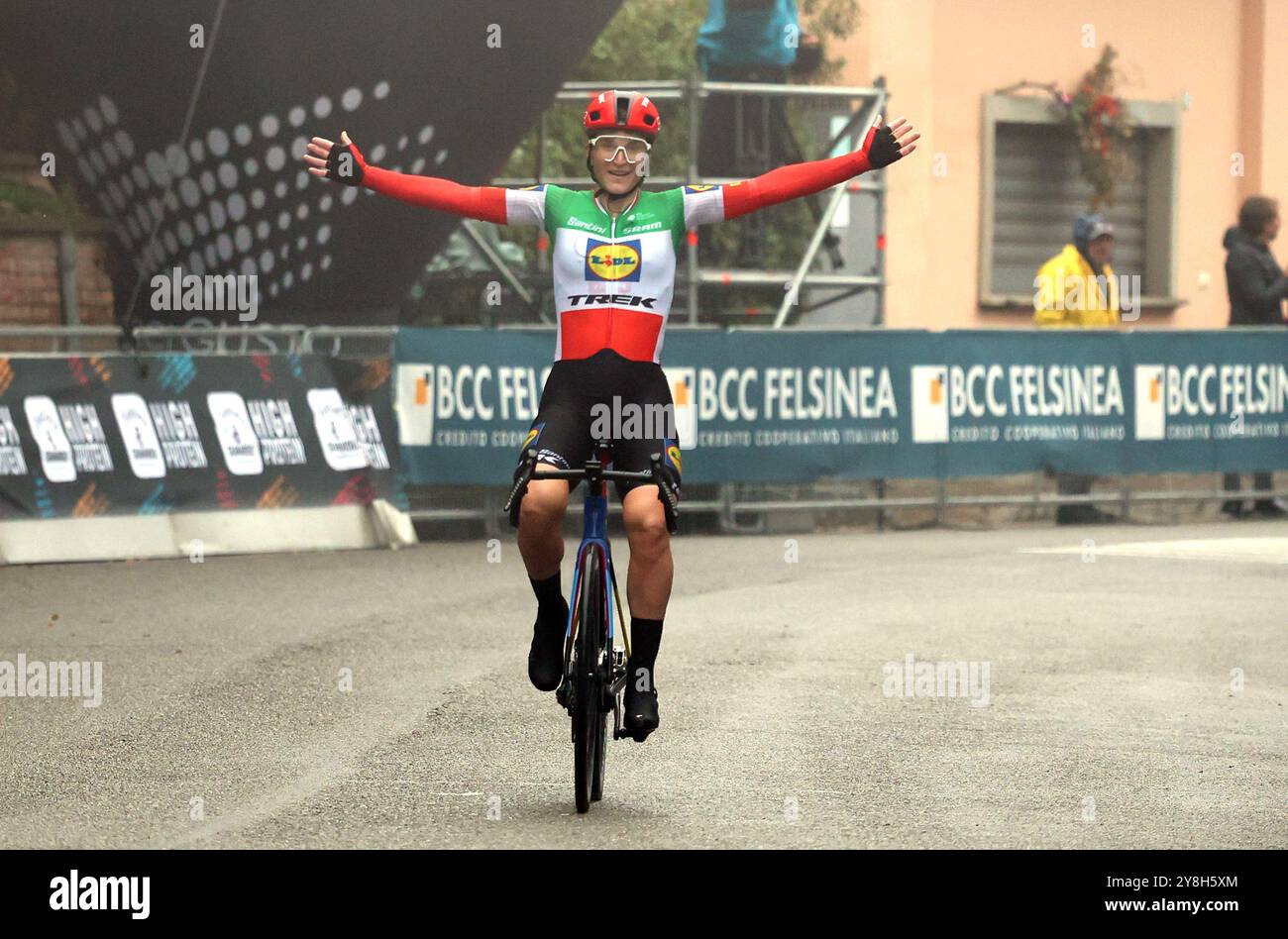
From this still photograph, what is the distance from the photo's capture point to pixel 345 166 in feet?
23.4

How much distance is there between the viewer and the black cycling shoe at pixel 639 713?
260 inches

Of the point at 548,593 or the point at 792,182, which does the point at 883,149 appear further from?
the point at 548,593

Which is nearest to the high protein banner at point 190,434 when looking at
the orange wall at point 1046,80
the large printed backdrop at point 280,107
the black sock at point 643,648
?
the large printed backdrop at point 280,107

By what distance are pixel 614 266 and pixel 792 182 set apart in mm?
671

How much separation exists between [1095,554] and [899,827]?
28.3 ft

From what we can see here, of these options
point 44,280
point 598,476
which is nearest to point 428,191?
point 598,476

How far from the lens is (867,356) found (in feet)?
53.8

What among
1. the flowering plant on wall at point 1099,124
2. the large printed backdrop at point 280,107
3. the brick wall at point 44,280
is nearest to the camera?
the large printed backdrop at point 280,107

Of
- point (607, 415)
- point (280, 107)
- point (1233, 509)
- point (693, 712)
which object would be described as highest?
point (280, 107)

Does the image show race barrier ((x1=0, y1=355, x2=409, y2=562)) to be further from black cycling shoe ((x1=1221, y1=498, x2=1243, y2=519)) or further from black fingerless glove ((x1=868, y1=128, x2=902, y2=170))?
black fingerless glove ((x1=868, y1=128, x2=902, y2=170))

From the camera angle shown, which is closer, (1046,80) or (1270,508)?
(1270,508)

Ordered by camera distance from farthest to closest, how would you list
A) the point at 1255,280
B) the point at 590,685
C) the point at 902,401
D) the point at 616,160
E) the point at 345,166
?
the point at 1255,280
the point at 902,401
the point at 345,166
the point at 616,160
the point at 590,685
